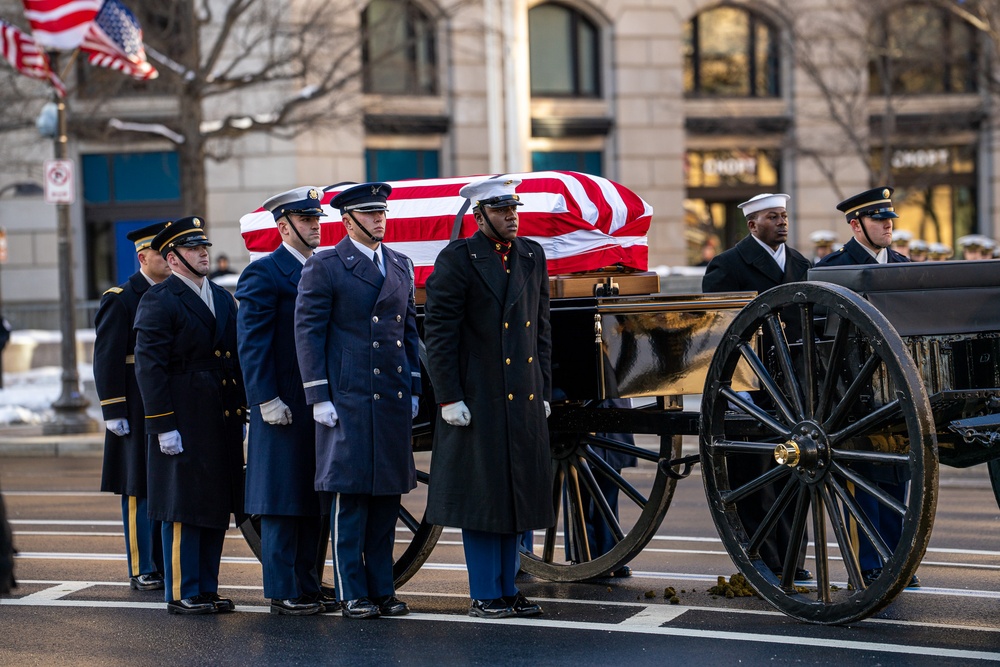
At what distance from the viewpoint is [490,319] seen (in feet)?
22.9

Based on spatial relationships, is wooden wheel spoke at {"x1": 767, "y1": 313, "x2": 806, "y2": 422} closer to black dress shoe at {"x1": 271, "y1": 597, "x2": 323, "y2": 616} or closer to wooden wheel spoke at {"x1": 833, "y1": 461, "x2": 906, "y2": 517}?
wooden wheel spoke at {"x1": 833, "y1": 461, "x2": 906, "y2": 517}

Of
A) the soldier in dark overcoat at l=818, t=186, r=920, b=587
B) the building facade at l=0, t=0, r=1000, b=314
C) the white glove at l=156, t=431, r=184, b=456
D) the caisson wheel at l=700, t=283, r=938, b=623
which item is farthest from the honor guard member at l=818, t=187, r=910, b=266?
the building facade at l=0, t=0, r=1000, b=314

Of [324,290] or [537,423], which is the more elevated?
[324,290]

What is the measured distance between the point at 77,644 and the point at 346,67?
18154 mm

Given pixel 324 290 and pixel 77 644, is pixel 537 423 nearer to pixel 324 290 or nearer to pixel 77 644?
pixel 324 290

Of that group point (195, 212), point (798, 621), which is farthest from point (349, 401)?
point (195, 212)

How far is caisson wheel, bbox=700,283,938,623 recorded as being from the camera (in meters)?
5.61

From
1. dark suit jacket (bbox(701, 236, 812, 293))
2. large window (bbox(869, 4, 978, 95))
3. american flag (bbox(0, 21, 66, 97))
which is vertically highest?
large window (bbox(869, 4, 978, 95))

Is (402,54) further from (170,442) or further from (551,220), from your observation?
(170,442)

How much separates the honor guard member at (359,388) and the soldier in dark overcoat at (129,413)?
1.49 m

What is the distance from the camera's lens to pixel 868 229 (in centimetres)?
800

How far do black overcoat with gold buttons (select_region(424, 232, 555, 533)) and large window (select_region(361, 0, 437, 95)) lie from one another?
1997cm

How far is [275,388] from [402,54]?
825 inches

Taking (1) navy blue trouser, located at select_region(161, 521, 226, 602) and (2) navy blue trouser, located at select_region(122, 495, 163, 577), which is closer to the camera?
(1) navy blue trouser, located at select_region(161, 521, 226, 602)
